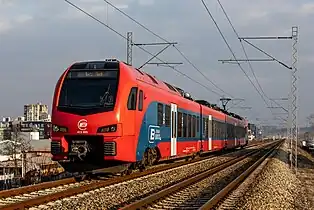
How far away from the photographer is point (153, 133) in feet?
63.5

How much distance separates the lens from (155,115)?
19.7m

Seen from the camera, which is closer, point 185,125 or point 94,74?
point 94,74

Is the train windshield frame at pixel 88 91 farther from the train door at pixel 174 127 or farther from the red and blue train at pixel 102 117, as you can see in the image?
the train door at pixel 174 127

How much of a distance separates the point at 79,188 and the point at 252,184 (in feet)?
22.0

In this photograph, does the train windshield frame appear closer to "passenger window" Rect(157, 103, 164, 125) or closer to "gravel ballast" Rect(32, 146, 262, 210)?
"gravel ballast" Rect(32, 146, 262, 210)

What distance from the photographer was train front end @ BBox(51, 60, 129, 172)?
1573cm

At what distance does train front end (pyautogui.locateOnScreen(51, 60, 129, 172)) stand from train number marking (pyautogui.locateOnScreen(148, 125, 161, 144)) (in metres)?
2.81

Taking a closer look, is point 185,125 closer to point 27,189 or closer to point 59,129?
point 59,129

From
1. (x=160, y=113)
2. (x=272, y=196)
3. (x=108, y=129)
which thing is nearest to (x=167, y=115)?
(x=160, y=113)

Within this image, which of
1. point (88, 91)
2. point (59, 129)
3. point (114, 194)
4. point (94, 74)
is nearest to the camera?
point (114, 194)

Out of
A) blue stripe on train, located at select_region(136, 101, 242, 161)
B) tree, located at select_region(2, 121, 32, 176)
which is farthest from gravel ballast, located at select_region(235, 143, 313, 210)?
tree, located at select_region(2, 121, 32, 176)

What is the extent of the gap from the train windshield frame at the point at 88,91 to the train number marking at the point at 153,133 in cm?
298

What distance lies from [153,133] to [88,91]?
12.7 ft

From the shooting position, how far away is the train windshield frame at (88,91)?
1598cm
